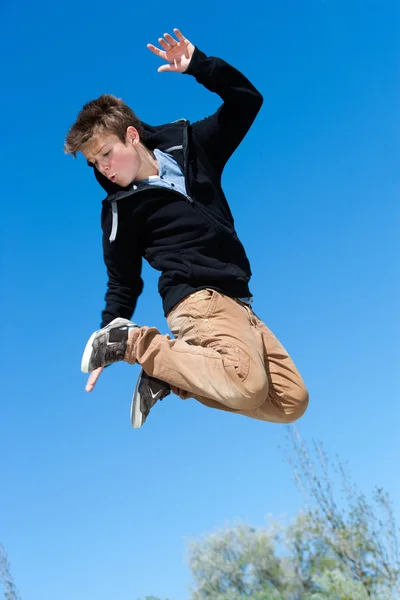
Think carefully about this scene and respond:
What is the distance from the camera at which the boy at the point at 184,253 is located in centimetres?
384

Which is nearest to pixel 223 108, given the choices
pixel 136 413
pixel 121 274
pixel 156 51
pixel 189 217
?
pixel 156 51

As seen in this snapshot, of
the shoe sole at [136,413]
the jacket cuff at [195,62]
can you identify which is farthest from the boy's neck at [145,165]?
the shoe sole at [136,413]

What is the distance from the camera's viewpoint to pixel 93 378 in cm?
401

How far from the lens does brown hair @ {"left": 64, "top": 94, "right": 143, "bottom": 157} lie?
4086mm

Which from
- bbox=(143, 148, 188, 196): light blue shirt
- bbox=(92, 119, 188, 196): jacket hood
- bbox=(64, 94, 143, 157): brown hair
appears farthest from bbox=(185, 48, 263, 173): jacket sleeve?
bbox=(64, 94, 143, 157): brown hair

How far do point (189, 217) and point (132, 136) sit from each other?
0.61 m

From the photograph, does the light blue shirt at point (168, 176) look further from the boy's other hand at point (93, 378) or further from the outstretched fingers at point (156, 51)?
the boy's other hand at point (93, 378)

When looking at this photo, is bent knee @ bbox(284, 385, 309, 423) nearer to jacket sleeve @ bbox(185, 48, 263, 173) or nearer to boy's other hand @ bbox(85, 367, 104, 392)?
boy's other hand @ bbox(85, 367, 104, 392)

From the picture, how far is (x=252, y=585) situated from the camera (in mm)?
19859

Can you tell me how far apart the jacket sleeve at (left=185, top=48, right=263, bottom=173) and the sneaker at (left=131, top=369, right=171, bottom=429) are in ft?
4.53

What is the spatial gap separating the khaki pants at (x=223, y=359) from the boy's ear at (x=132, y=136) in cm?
97

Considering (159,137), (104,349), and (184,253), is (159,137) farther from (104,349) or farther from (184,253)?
(104,349)

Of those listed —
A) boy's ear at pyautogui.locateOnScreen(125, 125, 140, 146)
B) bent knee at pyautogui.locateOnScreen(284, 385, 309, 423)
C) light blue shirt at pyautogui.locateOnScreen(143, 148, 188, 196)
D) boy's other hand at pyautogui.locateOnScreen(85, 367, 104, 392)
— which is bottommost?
bent knee at pyautogui.locateOnScreen(284, 385, 309, 423)

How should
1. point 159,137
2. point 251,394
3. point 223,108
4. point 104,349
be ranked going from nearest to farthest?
point 251,394
point 104,349
point 223,108
point 159,137
